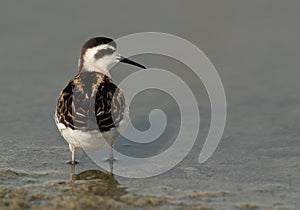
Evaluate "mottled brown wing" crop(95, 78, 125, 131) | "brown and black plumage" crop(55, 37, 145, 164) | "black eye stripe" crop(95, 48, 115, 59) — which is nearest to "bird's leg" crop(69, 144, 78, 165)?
"brown and black plumage" crop(55, 37, 145, 164)

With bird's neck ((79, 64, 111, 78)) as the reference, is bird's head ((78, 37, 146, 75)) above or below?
above

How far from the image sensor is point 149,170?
29.2ft

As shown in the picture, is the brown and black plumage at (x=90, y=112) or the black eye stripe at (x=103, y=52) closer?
the brown and black plumage at (x=90, y=112)

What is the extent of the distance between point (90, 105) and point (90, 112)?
0.17 m

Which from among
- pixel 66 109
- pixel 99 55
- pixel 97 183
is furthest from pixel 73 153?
pixel 99 55

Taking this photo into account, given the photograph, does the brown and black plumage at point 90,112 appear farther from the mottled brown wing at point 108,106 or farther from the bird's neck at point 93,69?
the bird's neck at point 93,69

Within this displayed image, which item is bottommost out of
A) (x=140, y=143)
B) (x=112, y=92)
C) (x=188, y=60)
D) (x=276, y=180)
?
(x=276, y=180)

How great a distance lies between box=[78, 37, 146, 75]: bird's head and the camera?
396 inches

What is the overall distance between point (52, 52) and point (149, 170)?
488cm

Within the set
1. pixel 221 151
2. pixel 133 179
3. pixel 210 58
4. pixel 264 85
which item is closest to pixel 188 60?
pixel 210 58

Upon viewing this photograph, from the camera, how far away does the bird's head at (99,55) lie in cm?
1005

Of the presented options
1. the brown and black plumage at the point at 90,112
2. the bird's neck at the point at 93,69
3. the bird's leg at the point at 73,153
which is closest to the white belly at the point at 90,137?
the brown and black plumage at the point at 90,112

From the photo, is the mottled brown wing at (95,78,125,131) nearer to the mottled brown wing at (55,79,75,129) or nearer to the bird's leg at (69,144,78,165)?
the mottled brown wing at (55,79,75,129)

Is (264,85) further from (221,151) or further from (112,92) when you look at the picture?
(112,92)
